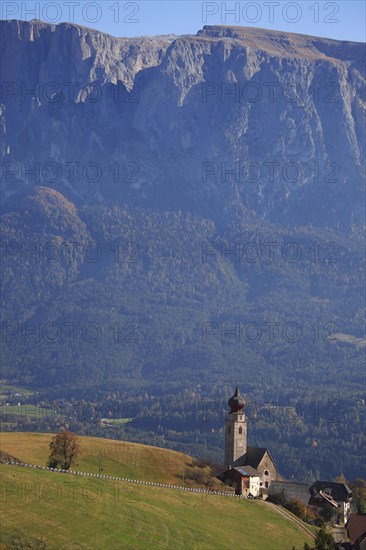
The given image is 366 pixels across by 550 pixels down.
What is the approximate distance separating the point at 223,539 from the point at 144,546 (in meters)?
11.9

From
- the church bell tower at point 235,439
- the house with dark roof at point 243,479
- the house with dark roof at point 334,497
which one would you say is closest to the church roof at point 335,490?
the house with dark roof at point 334,497

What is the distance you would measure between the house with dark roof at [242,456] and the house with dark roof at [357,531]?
643 inches

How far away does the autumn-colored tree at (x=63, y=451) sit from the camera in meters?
138

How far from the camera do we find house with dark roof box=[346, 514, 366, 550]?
412 ft

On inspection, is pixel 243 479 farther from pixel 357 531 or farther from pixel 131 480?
pixel 357 531

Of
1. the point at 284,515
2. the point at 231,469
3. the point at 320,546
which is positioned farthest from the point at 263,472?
the point at 320,546

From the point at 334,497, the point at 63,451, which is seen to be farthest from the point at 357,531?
the point at 63,451

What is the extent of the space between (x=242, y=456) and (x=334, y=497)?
12.6 metres

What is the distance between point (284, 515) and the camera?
138 metres

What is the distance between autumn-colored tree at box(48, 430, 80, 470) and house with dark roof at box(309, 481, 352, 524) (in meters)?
28.1

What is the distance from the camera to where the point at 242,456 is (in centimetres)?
15875

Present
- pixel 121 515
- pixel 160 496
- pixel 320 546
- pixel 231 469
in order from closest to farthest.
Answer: pixel 320 546 < pixel 121 515 < pixel 160 496 < pixel 231 469

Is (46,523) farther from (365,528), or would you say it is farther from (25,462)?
(365,528)

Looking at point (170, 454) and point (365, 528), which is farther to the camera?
point (170, 454)
